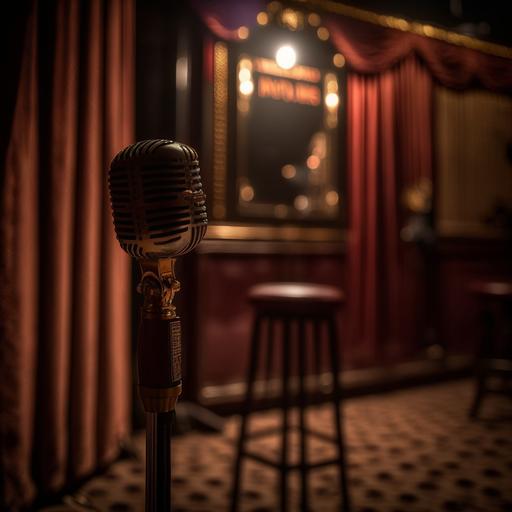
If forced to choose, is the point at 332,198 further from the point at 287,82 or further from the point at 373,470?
the point at 373,470

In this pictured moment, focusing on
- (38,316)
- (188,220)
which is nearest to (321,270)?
(38,316)

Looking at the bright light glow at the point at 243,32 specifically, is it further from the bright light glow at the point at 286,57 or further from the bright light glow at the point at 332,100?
the bright light glow at the point at 332,100

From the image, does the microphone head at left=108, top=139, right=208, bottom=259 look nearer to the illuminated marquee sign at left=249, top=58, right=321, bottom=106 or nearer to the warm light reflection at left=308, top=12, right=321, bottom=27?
the illuminated marquee sign at left=249, top=58, right=321, bottom=106

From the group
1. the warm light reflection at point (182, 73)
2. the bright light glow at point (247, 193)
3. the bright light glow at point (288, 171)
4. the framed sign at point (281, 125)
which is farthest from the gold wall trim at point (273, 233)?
the warm light reflection at point (182, 73)

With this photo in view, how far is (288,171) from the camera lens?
10.9 ft

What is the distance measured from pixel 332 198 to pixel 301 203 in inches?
9.5

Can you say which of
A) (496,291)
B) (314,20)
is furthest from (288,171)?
(496,291)

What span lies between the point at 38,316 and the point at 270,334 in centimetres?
83

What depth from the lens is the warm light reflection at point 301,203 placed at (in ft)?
11.0

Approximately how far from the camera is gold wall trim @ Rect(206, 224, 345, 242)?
3.03 meters

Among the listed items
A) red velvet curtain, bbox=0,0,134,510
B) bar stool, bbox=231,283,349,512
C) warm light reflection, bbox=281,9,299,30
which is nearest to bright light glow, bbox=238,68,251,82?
warm light reflection, bbox=281,9,299,30

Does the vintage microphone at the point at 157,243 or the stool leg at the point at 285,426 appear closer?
the vintage microphone at the point at 157,243

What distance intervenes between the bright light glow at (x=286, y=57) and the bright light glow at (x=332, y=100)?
32 centimetres

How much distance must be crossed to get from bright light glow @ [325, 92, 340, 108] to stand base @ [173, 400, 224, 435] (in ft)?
6.74
